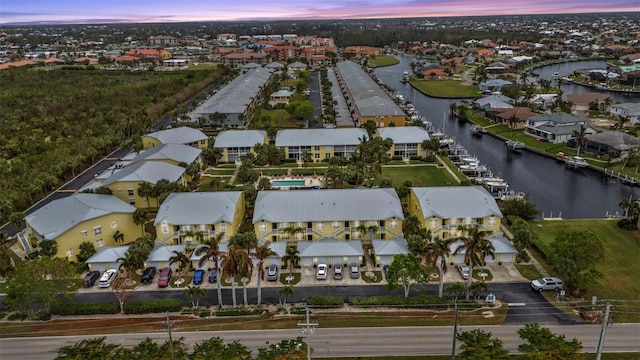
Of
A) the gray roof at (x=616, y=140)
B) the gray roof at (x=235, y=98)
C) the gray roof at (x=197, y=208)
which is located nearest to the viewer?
the gray roof at (x=197, y=208)

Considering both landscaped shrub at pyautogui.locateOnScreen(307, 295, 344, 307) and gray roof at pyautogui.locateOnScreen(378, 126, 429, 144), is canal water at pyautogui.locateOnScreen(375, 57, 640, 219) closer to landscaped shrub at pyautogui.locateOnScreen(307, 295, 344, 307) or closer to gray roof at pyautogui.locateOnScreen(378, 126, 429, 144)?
gray roof at pyautogui.locateOnScreen(378, 126, 429, 144)

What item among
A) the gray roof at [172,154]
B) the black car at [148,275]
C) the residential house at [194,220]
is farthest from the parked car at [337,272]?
the gray roof at [172,154]

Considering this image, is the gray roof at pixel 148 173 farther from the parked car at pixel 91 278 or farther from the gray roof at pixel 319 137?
the gray roof at pixel 319 137

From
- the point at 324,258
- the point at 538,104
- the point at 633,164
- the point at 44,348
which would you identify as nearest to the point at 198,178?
the point at 324,258

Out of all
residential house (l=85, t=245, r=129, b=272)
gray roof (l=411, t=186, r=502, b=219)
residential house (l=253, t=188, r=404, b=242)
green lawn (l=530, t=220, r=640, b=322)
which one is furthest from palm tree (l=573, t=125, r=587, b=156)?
residential house (l=85, t=245, r=129, b=272)

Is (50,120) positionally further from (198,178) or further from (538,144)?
(538,144)
